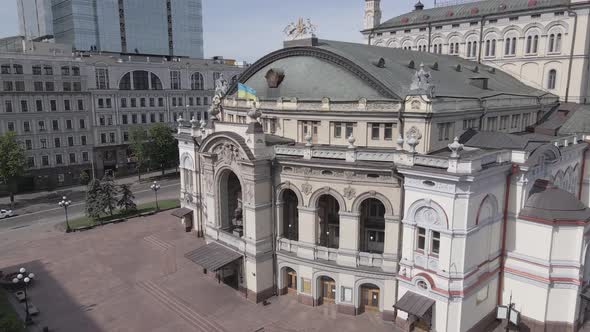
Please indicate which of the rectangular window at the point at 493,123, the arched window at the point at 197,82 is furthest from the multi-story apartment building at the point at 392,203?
the arched window at the point at 197,82

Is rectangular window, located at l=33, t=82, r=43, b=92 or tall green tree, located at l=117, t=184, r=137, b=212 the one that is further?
rectangular window, located at l=33, t=82, r=43, b=92

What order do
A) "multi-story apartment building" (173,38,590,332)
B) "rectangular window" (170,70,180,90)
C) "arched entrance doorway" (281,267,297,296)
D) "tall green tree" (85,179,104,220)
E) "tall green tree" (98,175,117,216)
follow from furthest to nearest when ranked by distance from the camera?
"rectangular window" (170,70,180,90) < "tall green tree" (98,175,117,216) < "tall green tree" (85,179,104,220) < "arched entrance doorway" (281,267,297,296) < "multi-story apartment building" (173,38,590,332)

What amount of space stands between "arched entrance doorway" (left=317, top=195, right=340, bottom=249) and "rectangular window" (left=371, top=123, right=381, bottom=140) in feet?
18.4

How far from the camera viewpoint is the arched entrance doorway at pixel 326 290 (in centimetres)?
3112

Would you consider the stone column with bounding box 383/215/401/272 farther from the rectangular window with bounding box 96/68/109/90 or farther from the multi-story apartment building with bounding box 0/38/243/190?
the rectangular window with bounding box 96/68/109/90

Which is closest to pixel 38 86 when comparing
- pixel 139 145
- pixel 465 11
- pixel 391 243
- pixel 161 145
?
pixel 139 145

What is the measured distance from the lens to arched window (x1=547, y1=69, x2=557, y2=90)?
4832 centimetres

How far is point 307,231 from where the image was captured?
1212 inches

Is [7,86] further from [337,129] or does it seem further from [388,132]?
[388,132]

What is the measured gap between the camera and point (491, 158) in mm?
26297

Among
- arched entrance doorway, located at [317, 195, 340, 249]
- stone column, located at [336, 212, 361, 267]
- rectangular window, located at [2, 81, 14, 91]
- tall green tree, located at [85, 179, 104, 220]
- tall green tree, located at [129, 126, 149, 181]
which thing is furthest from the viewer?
tall green tree, located at [129, 126, 149, 181]

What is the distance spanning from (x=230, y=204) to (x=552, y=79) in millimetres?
40182

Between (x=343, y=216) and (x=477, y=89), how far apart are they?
19.8 m

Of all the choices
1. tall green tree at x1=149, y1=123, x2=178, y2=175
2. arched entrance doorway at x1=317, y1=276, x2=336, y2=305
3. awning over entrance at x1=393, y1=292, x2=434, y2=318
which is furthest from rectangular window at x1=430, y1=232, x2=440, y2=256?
tall green tree at x1=149, y1=123, x2=178, y2=175
